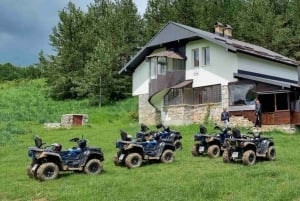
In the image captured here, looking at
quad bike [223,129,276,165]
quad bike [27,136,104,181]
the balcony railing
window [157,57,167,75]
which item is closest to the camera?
quad bike [27,136,104,181]

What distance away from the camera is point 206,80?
32406 mm

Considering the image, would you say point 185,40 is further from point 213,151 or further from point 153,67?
point 213,151

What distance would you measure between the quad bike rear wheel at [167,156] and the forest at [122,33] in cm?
3141

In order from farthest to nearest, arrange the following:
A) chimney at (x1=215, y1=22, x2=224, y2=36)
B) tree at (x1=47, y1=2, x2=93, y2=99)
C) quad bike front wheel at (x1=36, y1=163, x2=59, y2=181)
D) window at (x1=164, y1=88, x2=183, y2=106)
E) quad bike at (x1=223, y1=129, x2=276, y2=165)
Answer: tree at (x1=47, y1=2, x2=93, y2=99), chimney at (x1=215, y1=22, x2=224, y2=36), window at (x1=164, y1=88, x2=183, y2=106), quad bike at (x1=223, y1=129, x2=276, y2=165), quad bike front wheel at (x1=36, y1=163, x2=59, y2=181)

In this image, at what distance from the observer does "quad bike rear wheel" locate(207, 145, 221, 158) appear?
16.4 m

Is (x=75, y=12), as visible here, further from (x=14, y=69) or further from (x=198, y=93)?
(x=14, y=69)

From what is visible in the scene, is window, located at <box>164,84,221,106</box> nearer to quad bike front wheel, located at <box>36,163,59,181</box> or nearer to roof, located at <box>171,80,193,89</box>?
roof, located at <box>171,80,193,89</box>

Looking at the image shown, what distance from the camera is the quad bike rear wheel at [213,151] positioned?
16438 mm

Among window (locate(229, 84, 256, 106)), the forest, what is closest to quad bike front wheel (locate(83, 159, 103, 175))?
window (locate(229, 84, 256, 106))

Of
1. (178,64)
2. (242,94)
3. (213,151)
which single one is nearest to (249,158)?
(213,151)

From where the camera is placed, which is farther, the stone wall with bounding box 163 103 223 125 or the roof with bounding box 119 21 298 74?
the stone wall with bounding box 163 103 223 125

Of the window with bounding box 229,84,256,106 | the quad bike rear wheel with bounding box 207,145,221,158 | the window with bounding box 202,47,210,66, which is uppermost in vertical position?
the window with bounding box 202,47,210,66

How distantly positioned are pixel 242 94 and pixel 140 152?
1693 cm

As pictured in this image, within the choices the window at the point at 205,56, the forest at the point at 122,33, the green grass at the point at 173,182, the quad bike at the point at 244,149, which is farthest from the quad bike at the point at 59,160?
the forest at the point at 122,33
